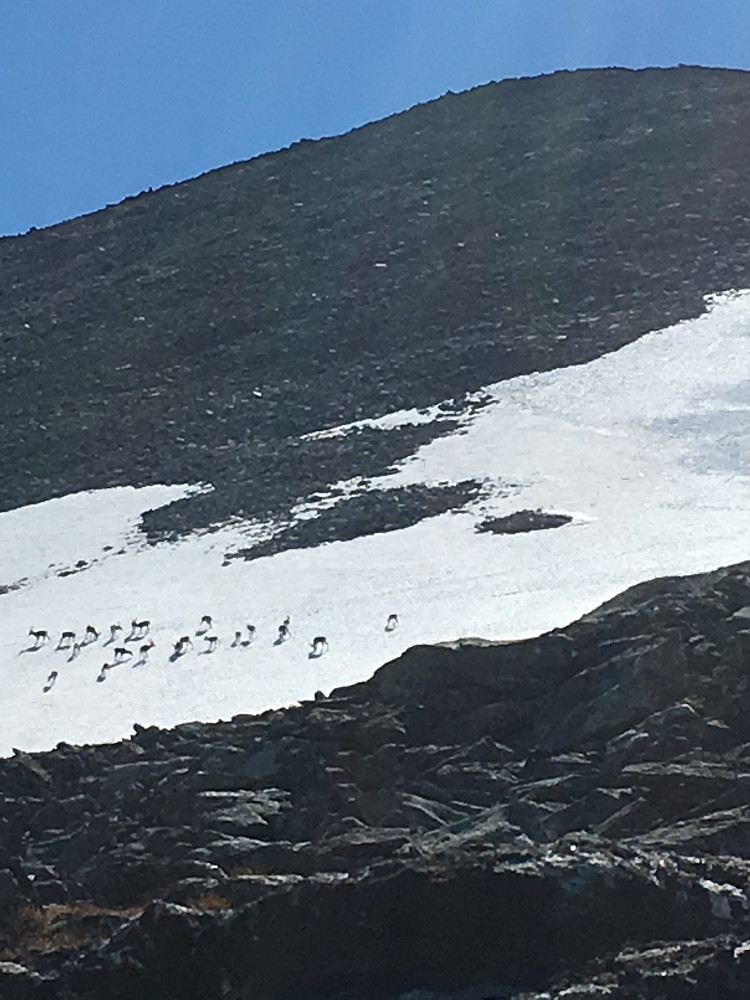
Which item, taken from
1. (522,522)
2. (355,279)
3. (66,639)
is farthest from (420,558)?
(355,279)

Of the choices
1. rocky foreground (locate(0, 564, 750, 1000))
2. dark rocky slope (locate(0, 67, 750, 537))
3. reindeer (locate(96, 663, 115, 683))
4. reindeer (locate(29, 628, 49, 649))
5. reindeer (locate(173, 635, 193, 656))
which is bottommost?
rocky foreground (locate(0, 564, 750, 1000))

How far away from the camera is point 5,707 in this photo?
25.7m

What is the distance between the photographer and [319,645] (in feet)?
84.2

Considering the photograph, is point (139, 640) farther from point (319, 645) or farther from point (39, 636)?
point (319, 645)

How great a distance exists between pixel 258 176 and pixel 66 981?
69196 millimetres

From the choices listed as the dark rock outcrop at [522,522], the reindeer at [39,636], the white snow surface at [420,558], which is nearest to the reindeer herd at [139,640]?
the reindeer at [39,636]

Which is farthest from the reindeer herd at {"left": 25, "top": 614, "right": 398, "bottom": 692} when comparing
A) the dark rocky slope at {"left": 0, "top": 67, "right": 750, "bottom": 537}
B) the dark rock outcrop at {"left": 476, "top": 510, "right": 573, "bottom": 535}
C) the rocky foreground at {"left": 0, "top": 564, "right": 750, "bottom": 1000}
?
the dark rocky slope at {"left": 0, "top": 67, "right": 750, "bottom": 537}

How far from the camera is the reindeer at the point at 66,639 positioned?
98.1 ft

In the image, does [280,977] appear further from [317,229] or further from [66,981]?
[317,229]

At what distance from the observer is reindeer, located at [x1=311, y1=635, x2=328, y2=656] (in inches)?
1000

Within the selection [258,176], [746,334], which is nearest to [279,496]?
[746,334]

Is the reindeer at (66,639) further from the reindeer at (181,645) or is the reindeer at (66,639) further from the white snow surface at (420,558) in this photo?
the reindeer at (181,645)

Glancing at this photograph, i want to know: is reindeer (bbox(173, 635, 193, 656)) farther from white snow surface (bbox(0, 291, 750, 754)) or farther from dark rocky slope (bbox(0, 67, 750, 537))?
dark rocky slope (bbox(0, 67, 750, 537))

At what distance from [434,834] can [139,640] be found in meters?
16.0
